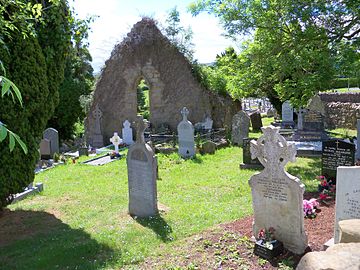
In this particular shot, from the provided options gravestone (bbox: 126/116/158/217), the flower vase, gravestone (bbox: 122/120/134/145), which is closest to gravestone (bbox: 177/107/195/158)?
gravestone (bbox: 122/120/134/145)

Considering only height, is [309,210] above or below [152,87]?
below

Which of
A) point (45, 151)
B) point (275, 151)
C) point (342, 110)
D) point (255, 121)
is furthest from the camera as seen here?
point (255, 121)

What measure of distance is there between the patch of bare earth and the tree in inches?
234

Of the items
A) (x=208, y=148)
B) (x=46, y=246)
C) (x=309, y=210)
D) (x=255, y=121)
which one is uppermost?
(x=255, y=121)

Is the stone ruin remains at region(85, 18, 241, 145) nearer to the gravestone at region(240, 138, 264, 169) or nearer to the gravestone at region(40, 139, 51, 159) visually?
the gravestone at region(40, 139, 51, 159)

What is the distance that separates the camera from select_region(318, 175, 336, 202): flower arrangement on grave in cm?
805

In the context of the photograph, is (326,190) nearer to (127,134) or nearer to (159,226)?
(159,226)

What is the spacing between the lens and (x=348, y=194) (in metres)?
5.47

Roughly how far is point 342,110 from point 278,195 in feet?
61.5

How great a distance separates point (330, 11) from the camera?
11172mm

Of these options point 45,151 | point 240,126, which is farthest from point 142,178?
point 240,126

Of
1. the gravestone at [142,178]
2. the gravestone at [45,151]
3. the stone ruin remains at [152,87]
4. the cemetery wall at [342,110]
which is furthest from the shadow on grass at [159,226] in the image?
the cemetery wall at [342,110]

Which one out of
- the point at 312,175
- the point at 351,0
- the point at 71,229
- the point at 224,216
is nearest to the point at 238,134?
the point at 312,175

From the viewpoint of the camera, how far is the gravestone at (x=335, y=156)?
9.09m
